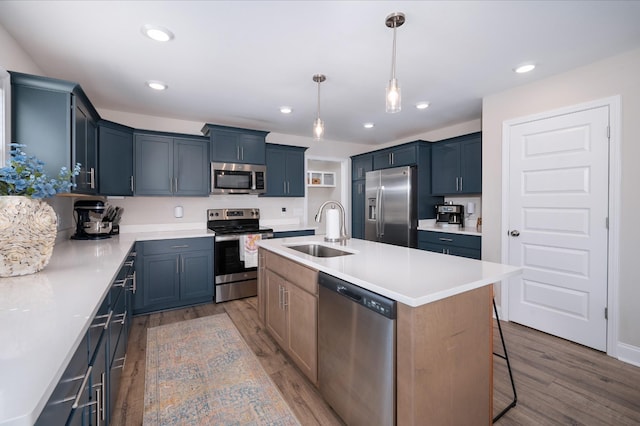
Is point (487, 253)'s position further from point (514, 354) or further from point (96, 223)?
point (96, 223)

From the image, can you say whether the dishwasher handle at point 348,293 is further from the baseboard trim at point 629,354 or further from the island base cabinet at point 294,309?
the baseboard trim at point 629,354

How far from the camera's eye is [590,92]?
2441 mm

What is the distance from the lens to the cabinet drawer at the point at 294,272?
1834 mm

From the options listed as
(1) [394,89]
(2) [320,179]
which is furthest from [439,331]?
(2) [320,179]

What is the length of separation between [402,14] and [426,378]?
1992mm

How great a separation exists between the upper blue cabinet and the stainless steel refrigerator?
6.41ft

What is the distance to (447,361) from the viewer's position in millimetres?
1286

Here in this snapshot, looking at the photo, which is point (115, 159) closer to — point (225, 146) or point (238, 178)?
point (225, 146)

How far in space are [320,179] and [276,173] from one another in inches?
98.6

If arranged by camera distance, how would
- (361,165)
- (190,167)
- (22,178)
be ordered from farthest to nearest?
(361,165) → (190,167) → (22,178)

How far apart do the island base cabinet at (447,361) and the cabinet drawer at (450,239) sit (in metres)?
2.15

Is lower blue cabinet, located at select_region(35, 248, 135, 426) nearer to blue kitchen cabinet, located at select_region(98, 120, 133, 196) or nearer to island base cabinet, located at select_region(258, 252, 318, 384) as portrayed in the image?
island base cabinet, located at select_region(258, 252, 318, 384)

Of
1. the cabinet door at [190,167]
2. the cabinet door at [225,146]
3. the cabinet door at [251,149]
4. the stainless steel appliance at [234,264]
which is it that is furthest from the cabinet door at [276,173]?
the cabinet door at [190,167]

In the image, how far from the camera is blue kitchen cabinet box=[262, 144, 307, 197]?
436 centimetres
